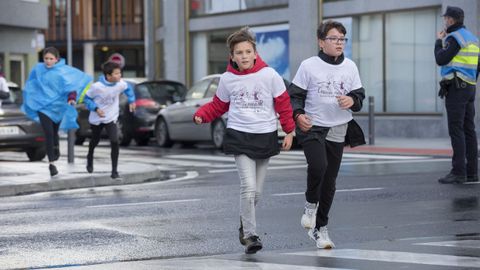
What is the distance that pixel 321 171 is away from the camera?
772 cm

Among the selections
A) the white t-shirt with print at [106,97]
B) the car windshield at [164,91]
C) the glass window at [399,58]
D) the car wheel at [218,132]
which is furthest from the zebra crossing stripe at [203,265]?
the glass window at [399,58]

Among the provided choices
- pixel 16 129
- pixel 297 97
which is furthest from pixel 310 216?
pixel 16 129

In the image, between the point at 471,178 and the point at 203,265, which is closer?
the point at 203,265

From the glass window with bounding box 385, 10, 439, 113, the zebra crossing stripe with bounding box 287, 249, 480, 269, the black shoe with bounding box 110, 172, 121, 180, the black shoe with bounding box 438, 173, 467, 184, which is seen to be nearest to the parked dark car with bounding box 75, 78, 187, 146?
the glass window with bounding box 385, 10, 439, 113

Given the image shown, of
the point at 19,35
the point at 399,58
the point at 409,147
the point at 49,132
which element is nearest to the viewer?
the point at 49,132

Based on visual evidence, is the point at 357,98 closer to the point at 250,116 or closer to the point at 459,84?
the point at 250,116

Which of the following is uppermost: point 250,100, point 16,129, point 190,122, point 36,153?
point 250,100

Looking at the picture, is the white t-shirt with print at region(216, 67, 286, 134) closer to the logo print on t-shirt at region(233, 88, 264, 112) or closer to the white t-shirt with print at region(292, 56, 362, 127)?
the logo print on t-shirt at region(233, 88, 264, 112)

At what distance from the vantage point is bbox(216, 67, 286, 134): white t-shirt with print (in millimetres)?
7586

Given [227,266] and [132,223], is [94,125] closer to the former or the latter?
[132,223]

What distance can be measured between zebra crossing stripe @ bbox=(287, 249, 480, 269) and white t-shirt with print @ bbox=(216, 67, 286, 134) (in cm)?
99

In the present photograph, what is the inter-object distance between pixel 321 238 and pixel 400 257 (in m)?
0.82

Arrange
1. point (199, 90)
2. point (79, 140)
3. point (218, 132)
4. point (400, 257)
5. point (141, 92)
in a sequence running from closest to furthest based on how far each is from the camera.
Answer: point (400, 257) → point (218, 132) → point (199, 90) → point (141, 92) → point (79, 140)

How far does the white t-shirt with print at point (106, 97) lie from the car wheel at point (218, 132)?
270 inches
